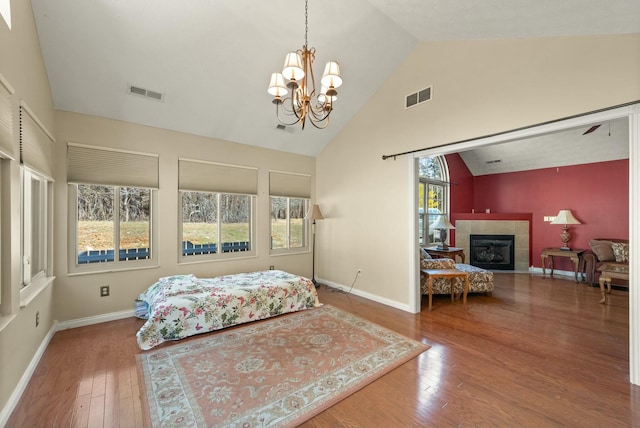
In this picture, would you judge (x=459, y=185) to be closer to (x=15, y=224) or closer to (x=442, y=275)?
(x=442, y=275)

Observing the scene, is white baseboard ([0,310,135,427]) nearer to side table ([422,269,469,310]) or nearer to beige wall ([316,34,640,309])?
beige wall ([316,34,640,309])

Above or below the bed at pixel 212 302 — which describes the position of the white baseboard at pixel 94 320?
below

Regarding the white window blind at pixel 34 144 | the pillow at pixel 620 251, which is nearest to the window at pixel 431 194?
the pillow at pixel 620 251

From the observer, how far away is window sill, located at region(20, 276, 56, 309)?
2242 millimetres

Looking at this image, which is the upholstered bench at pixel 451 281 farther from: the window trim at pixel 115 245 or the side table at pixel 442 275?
the window trim at pixel 115 245

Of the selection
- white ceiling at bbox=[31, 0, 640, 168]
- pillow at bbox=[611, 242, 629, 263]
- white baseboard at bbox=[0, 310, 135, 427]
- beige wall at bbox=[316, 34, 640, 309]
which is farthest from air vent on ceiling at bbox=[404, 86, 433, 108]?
pillow at bbox=[611, 242, 629, 263]

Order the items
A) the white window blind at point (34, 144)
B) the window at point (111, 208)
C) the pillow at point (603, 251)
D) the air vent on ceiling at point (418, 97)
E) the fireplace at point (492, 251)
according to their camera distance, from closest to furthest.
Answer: the white window blind at point (34, 144) → the window at point (111, 208) → the air vent on ceiling at point (418, 97) → the pillow at point (603, 251) → the fireplace at point (492, 251)

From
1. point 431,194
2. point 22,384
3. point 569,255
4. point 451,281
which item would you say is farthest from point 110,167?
point 569,255

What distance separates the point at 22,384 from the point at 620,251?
338 inches

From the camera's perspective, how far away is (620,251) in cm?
524

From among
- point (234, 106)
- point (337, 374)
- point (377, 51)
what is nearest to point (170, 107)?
point (234, 106)

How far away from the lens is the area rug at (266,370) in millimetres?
1894

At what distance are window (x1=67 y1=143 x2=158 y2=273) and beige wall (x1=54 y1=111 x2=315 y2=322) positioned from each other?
9cm

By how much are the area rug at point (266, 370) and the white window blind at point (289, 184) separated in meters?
2.46
